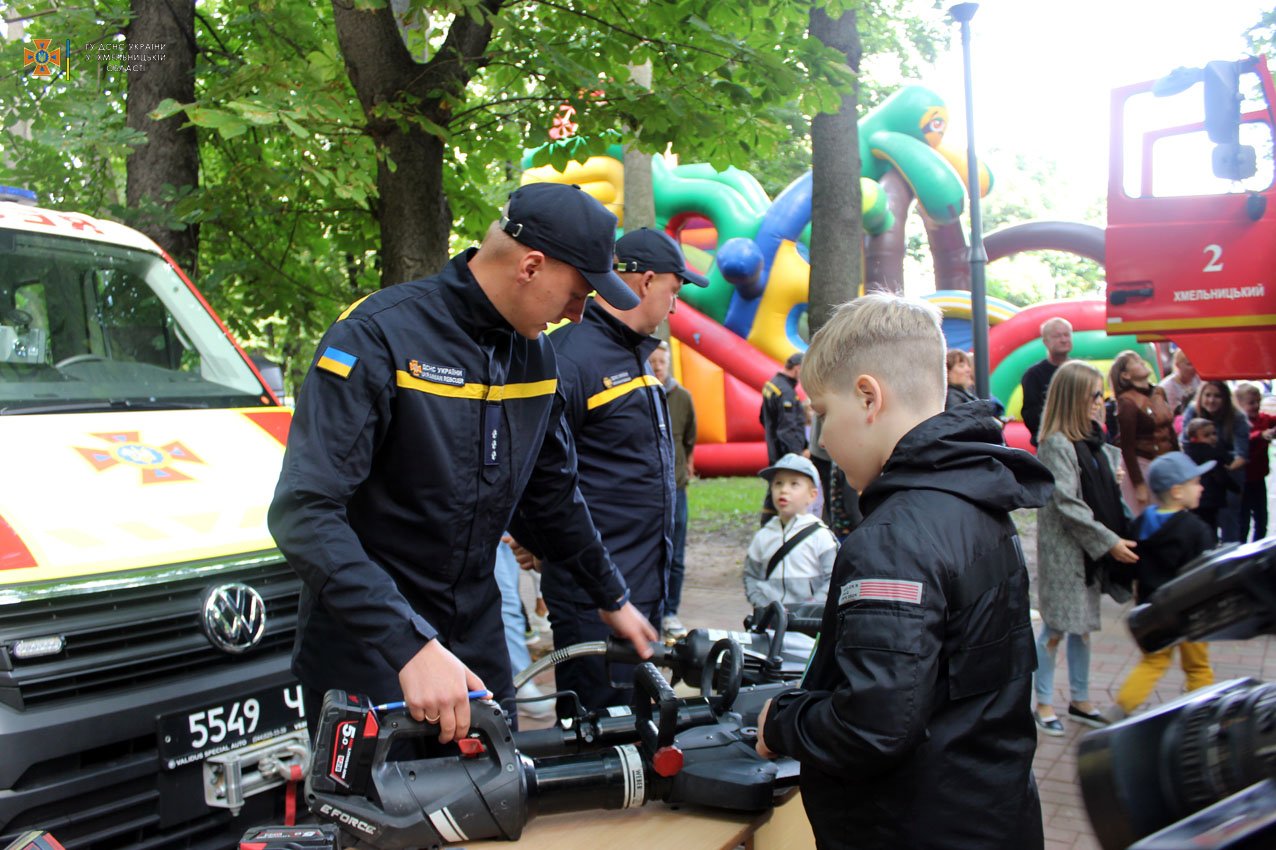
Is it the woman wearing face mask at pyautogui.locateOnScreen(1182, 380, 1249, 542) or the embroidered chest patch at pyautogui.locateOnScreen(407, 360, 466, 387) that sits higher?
the embroidered chest patch at pyautogui.locateOnScreen(407, 360, 466, 387)

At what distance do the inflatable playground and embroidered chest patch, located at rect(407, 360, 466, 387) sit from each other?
44.9ft

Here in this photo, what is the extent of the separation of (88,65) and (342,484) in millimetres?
6285

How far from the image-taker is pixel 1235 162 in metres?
7.08

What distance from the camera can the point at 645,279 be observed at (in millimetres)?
3680

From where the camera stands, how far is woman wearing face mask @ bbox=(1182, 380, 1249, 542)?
319 inches

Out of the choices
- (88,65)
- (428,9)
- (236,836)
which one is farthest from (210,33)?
(236,836)

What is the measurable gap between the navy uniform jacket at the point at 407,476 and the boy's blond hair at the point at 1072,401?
3.65 metres

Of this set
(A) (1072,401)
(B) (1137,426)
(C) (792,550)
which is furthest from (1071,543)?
(B) (1137,426)

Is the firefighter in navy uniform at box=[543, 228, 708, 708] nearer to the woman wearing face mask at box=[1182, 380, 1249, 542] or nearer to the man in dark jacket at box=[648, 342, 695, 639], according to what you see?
the man in dark jacket at box=[648, 342, 695, 639]

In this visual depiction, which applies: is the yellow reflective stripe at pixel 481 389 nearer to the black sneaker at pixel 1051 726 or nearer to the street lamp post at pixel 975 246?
the black sneaker at pixel 1051 726

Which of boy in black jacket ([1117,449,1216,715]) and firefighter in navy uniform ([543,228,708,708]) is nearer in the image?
firefighter in navy uniform ([543,228,708,708])

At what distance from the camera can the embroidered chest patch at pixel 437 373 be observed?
2.45m

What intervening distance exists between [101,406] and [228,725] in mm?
1389

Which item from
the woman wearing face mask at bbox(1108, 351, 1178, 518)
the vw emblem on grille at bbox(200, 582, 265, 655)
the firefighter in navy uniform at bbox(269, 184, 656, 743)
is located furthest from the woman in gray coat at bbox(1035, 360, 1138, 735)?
the vw emblem on grille at bbox(200, 582, 265, 655)
